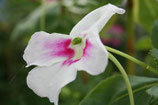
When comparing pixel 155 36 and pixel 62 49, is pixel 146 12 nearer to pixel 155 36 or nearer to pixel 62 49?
pixel 155 36

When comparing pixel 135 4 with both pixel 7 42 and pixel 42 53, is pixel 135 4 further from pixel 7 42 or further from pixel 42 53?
pixel 7 42

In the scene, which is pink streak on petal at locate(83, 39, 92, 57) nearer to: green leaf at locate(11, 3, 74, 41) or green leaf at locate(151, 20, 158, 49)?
green leaf at locate(151, 20, 158, 49)

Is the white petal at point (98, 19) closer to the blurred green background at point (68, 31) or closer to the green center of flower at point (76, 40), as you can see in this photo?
the green center of flower at point (76, 40)

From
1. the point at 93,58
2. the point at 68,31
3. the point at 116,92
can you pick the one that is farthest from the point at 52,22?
the point at 93,58

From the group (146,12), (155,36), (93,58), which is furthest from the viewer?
(146,12)

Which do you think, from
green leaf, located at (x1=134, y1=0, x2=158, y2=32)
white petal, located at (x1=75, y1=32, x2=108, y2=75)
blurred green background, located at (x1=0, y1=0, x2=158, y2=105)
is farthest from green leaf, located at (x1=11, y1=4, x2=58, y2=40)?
white petal, located at (x1=75, y1=32, x2=108, y2=75)

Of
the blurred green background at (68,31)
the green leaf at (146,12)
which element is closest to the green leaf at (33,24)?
the blurred green background at (68,31)

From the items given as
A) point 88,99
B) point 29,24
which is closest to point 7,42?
point 29,24
